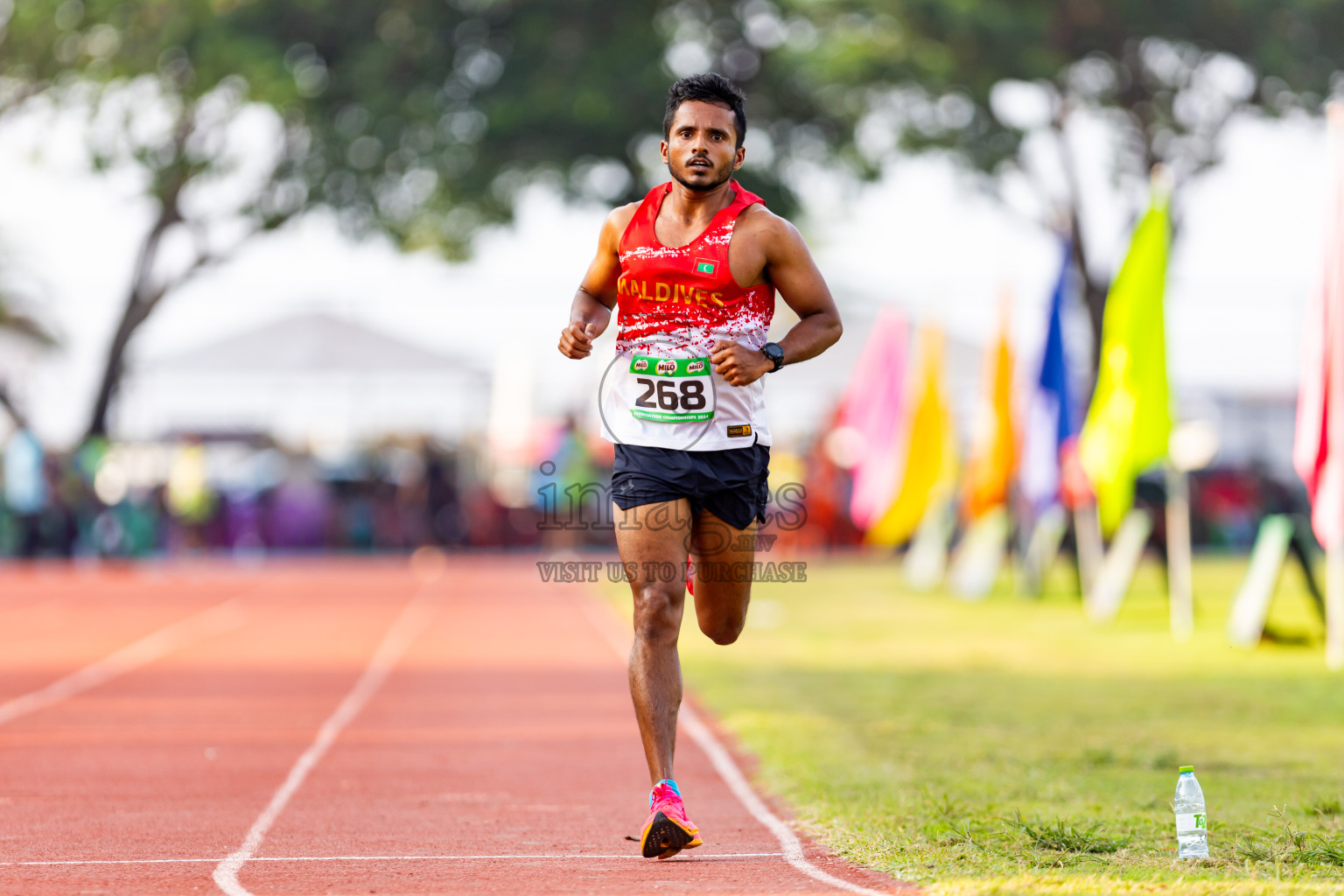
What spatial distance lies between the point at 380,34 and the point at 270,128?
398cm

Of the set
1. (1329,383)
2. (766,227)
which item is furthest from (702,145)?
(1329,383)

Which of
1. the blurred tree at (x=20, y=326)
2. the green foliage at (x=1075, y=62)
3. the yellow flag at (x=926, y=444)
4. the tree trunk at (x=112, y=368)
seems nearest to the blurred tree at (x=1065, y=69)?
the green foliage at (x=1075, y=62)

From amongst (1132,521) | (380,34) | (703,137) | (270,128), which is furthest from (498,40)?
(703,137)

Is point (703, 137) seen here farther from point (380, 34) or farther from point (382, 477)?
point (382, 477)

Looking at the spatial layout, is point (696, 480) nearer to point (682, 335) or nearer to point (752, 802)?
point (682, 335)

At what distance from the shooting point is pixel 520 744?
8672 millimetres

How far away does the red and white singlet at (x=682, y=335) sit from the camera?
18.2ft

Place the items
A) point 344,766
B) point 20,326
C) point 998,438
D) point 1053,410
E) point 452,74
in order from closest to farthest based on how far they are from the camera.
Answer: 1. point 344,766
2. point 1053,410
3. point 998,438
4. point 452,74
5. point 20,326

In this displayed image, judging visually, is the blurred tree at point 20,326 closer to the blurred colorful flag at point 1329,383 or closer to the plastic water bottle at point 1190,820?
the blurred colorful flag at point 1329,383

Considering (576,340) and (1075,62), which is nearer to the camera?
(576,340)

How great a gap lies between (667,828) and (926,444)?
17.5m

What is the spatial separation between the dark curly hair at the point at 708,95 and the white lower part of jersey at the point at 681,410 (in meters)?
0.76

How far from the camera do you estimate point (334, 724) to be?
940cm

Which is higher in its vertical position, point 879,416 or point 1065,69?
point 1065,69
